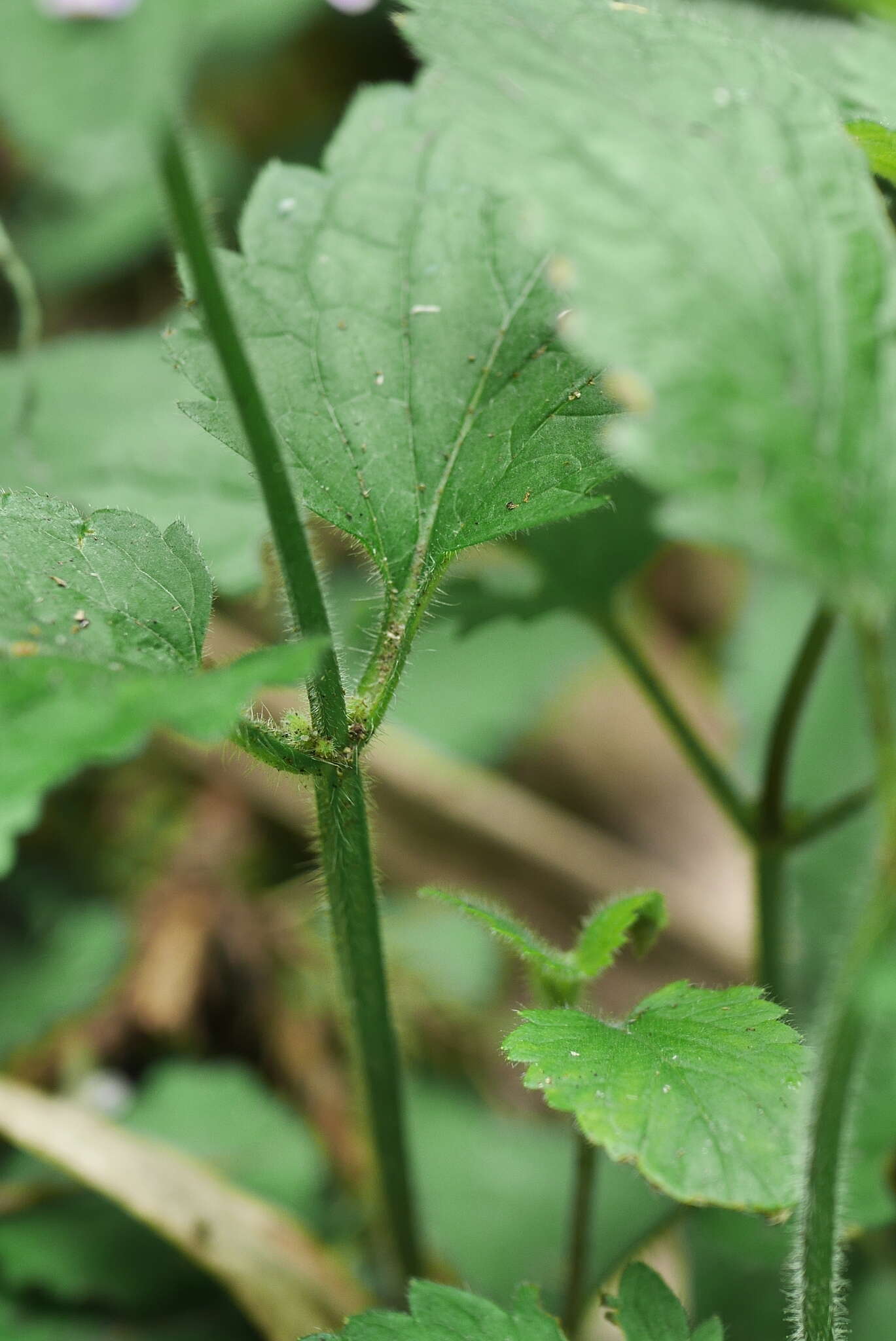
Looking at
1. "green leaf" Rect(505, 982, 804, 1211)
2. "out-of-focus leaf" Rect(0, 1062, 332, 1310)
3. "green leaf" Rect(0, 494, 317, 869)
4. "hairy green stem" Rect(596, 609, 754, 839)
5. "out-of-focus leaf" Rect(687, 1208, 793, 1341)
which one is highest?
"green leaf" Rect(0, 494, 317, 869)

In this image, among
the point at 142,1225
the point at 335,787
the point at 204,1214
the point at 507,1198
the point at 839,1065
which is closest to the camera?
the point at 839,1065

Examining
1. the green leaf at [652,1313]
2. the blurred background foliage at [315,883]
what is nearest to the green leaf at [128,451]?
the blurred background foliage at [315,883]

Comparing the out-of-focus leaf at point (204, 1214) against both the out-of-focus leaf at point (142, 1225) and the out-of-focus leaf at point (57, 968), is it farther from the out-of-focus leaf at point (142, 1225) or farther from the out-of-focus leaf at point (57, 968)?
the out-of-focus leaf at point (57, 968)

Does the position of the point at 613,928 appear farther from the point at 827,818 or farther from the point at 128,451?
the point at 128,451

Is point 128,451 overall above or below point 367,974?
below

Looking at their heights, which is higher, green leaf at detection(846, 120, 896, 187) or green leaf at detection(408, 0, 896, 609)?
green leaf at detection(846, 120, 896, 187)

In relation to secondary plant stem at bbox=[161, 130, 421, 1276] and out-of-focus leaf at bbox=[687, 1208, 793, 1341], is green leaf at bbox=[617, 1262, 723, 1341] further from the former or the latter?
out-of-focus leaf at bbox=[687, 1208, 793, 1341]

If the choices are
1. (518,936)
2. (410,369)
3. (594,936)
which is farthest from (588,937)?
(410,369)

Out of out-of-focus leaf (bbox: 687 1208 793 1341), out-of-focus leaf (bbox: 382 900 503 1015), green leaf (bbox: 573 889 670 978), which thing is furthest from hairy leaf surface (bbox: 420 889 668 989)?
out-of-focus leaf (bbox: 382 900 503 1015)
